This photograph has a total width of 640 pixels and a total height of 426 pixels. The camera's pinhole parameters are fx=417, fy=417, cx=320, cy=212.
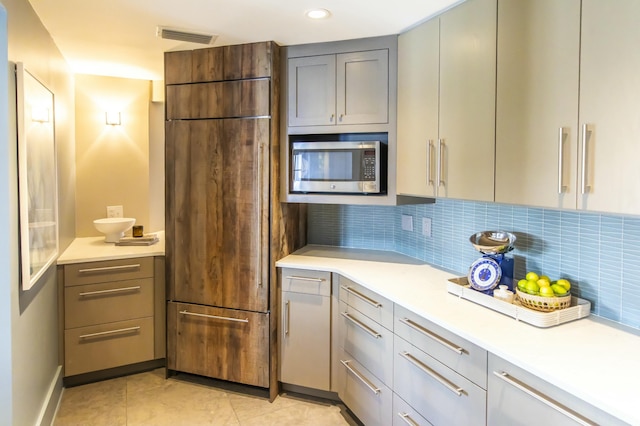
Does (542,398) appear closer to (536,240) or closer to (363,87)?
(536,240)

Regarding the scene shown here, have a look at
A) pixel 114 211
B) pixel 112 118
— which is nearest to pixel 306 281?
pixel 114 211

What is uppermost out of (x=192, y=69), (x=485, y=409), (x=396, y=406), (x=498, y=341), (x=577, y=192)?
(x=192, y=69)

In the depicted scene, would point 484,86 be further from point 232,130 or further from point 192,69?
point 192,69

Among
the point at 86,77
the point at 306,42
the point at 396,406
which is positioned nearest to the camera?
the point at 396,406

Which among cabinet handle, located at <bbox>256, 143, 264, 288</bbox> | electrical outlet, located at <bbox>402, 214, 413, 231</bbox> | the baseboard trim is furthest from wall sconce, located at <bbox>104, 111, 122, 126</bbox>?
electrical outlet, located at <bbox>402, 214, 413, 231</bbox>

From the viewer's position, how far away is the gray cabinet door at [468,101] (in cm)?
179

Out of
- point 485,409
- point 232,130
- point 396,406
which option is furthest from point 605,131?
point 232,130

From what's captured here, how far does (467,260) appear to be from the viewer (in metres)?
2.34

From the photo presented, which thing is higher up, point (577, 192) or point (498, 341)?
point (577, 192)

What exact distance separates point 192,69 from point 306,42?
0.78m

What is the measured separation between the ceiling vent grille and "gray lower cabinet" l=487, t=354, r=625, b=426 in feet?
7.31

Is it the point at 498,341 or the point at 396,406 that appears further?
the point at 396,406

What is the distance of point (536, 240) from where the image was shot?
1936 mm

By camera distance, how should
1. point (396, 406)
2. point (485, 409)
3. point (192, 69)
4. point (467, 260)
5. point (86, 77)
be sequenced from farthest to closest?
point (86, 77)
point (192, 69)
point (467, 260)
point (396, 406)
point (485, 409)
